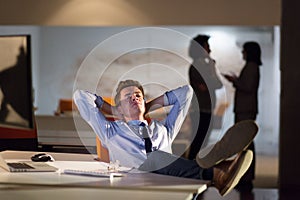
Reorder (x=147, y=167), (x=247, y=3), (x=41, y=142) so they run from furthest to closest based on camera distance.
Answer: (x=247, y=3) < (x=41, y=142) < (x=147, y=167)

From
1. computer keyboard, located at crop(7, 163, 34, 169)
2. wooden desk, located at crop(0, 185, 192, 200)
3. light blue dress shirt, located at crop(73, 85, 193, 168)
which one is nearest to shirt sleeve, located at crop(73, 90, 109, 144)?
light blue dress shirt, located at crop(73, 85, 193, 168)

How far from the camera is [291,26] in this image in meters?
→ 5.39

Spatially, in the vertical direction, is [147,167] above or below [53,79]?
below

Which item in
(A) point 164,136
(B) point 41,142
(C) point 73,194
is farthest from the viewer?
(B) point 41,142

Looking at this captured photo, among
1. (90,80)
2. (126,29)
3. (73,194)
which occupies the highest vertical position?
(126,29)

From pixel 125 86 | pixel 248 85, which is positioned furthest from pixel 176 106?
pixel 248 85

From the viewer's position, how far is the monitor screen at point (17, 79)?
239cm

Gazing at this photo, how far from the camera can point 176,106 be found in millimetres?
3195

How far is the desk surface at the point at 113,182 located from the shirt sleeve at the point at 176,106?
0.48 meters

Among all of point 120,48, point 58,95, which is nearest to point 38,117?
point 58,95

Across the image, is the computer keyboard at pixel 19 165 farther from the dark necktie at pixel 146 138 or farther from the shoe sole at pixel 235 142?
the shoe sole at pixel 235 142

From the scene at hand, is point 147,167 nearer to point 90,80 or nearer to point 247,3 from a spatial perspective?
point 90,80

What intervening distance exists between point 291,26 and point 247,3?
0.43 metres

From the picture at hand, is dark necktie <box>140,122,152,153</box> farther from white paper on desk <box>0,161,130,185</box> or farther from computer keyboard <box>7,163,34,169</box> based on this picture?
computer keyboard <box>7,163,34,169</box>
